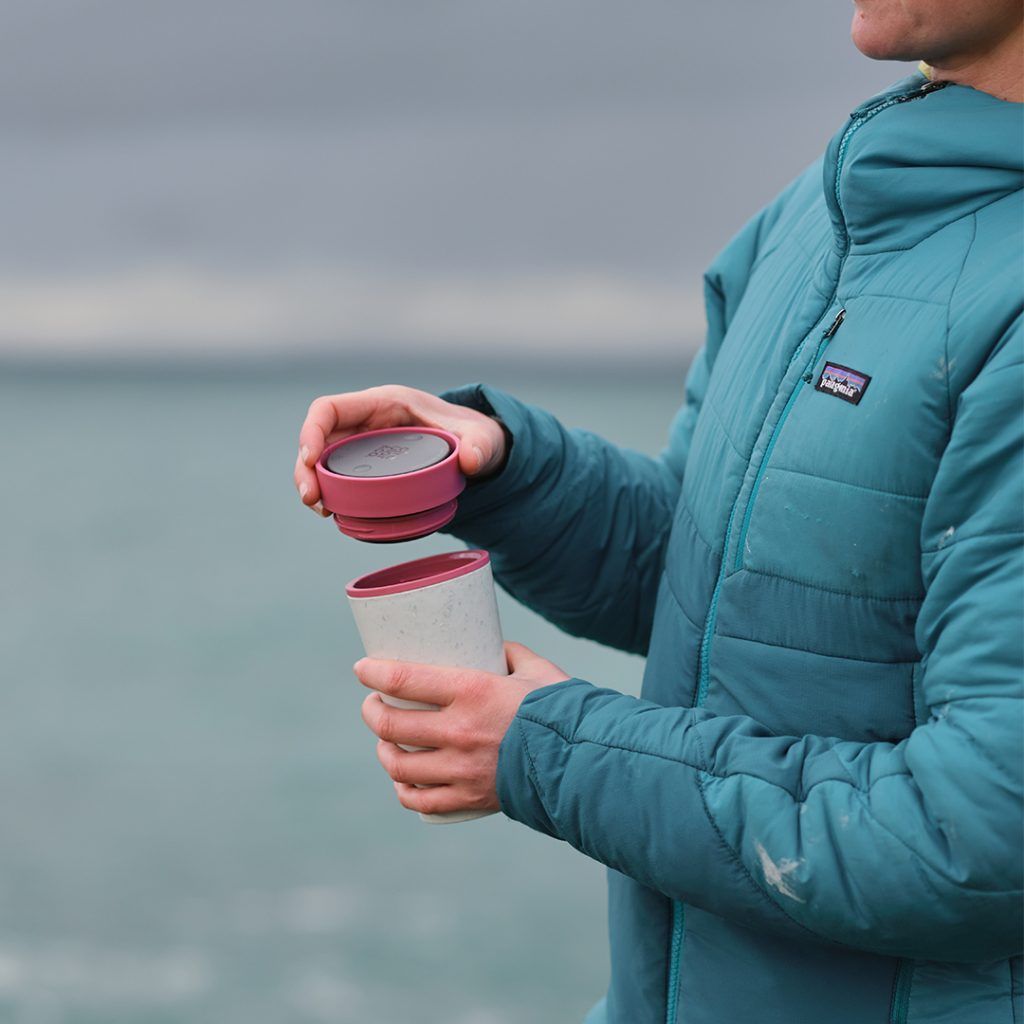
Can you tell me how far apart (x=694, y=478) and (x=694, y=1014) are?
1.34ft

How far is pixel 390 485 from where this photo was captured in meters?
0.97

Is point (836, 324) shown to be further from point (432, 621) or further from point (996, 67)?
point (432, 621)

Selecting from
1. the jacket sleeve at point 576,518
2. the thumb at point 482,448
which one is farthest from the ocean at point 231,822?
the thumb at point 482,448

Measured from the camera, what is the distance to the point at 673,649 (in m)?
0.99

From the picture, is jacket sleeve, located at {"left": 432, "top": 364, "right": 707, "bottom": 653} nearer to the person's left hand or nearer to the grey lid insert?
the grey lid insert

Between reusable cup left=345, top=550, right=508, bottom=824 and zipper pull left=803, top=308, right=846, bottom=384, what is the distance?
11.4 inches

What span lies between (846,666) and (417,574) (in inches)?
14.2

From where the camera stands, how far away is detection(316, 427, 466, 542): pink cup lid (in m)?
0.97

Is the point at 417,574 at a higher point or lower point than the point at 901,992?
higher

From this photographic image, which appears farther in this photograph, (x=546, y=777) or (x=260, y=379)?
(x=260, y=379)

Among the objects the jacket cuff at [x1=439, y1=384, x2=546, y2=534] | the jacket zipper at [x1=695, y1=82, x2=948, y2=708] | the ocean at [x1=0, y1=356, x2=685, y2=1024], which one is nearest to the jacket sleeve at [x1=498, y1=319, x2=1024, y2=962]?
the jacket zipper at [x1=695, y1=82, x2=948, y2=708]

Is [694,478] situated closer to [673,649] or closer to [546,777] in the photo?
[673,649]

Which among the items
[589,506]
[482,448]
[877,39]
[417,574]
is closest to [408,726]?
[417,574]

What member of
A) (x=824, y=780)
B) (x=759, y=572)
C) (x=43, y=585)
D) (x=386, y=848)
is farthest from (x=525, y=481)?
(x=43, y=585)
